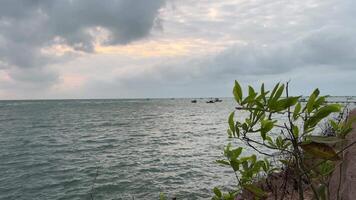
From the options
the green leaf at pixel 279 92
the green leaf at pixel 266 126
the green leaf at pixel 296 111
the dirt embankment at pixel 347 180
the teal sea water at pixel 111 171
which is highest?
the green leaf at pixel 279 92

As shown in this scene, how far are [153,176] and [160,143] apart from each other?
42.8 feet

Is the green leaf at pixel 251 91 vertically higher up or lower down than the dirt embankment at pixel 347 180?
higher up

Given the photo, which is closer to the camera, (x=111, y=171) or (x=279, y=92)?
(x=279, y=92)

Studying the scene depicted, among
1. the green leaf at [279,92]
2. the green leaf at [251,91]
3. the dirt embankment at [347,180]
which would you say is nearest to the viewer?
the green leaf at [279,92]

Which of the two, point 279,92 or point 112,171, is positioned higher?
point 279,92

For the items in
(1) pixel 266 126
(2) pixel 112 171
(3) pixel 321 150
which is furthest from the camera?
(2) pixel 112 171

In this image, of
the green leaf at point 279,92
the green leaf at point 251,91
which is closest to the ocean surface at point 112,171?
the green leaf at point 251,91

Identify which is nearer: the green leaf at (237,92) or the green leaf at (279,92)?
the green leaf at (279,92)

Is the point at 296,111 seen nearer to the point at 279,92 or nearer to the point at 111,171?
the point at 279,92

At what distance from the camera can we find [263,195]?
2.49 m

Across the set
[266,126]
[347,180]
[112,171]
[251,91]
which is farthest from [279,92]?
[112,171]

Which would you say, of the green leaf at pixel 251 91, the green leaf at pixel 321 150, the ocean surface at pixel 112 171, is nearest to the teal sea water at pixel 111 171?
the ocean surface at pixel 112 171

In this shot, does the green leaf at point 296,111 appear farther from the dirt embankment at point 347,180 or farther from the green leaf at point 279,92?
the dirt embankment at point 347,180

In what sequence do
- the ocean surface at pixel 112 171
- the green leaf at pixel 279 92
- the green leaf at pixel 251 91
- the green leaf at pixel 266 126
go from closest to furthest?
the green leaf at pixel 279 92, the green leaf at pixel 251 91, the green leaf at pixel 266 126, the ocean surface at pixel 112 171
